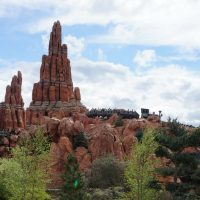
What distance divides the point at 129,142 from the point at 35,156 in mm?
39033

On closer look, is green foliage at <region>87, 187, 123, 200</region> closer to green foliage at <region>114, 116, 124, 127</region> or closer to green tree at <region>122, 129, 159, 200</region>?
green tree at <region>122, 129, 159, 200</region>

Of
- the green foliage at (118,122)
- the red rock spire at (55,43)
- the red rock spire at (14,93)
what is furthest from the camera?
the red rock spire at (55,43)

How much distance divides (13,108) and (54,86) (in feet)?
65.2

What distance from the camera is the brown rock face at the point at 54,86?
155 meters

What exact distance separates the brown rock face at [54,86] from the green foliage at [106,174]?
7278cm

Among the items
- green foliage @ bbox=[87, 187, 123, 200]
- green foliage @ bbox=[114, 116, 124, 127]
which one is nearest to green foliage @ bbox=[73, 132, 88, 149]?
green foliage @ bbox=[87, 187, 123, 200]

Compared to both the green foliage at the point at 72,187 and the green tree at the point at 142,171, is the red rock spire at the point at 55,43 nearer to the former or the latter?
the green foliage at the point at 72,187

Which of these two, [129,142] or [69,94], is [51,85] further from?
[129,142]

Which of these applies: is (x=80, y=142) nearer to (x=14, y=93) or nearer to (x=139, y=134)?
(x=139, y=134)

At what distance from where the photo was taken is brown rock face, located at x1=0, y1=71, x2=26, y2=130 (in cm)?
14200

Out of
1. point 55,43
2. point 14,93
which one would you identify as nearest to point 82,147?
point 14,93

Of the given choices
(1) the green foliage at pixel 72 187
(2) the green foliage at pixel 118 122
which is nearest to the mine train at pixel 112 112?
(2) the green foliage at pixel 118 122

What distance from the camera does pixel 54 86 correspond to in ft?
534

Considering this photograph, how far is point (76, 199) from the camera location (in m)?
51.1
